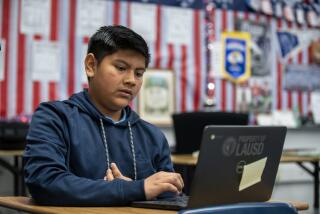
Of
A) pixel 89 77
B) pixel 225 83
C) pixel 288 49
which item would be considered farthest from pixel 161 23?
pixel 89 77

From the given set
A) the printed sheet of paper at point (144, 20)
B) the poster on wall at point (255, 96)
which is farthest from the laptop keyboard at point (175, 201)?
the poster on wall at point (255, 96)

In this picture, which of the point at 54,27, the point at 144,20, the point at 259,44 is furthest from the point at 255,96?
the point at 54,27

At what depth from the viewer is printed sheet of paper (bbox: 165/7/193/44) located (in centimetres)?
Result: 551

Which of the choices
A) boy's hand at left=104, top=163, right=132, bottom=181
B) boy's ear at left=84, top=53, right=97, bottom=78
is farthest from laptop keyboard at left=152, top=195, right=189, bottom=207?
boy's ear at left=84, top=53, right=97, bottom=78

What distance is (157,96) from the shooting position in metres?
5.37

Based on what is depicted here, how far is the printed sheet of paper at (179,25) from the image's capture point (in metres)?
5.51

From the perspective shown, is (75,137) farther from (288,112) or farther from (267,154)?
(288,112)

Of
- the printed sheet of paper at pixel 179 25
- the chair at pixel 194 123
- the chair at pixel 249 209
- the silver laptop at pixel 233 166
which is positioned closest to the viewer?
the chair at pixel 249 209

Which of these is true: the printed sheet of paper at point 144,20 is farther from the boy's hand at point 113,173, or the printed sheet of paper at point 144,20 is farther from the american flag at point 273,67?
the boy's hand at point 113,173


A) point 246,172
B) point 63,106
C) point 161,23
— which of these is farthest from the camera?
point 161,23

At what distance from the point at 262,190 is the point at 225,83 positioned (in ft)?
13.5

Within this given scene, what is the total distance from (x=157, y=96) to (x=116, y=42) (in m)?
3.53

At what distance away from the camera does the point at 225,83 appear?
19.0 feet

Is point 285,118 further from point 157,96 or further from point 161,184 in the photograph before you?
point 161,184
